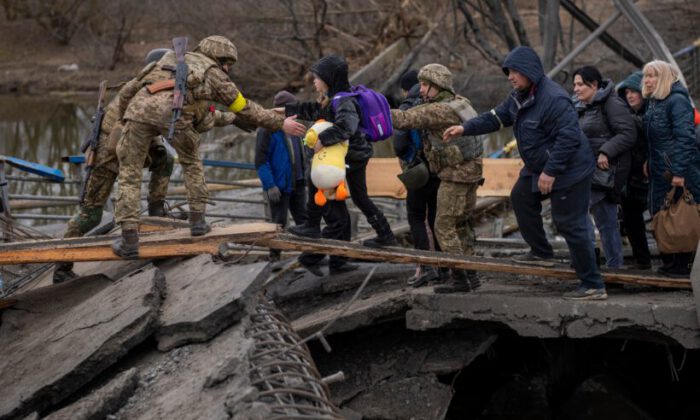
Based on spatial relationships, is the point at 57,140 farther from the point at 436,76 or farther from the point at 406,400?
the point at 406,400

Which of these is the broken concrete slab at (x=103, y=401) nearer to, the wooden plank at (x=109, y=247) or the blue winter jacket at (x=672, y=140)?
the wooden plank at (x=109, y=247)

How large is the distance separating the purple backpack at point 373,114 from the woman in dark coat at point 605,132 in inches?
56.4

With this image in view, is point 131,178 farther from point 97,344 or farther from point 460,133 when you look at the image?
point 460,133

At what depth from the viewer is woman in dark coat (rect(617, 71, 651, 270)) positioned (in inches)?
287

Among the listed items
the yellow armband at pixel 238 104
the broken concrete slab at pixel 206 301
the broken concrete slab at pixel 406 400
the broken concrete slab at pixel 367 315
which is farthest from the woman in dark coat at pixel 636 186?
the broken concrete slab at pixel 206 301

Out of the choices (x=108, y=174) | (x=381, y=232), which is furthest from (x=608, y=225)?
(x=108, y=174)

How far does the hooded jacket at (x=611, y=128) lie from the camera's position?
704 cm

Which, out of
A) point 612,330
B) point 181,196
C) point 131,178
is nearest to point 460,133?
point 612,330

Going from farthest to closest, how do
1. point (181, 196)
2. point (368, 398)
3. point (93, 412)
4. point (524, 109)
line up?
point (181, 196), point (368, 398), point (524, 109), point (93, 412)

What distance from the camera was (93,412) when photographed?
474cm

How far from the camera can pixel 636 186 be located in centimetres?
737

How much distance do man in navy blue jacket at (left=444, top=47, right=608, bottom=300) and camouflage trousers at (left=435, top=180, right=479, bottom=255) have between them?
Answer: 1.51 feet

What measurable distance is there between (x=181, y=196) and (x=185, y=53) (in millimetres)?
5408

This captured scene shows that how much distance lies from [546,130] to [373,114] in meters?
1.31
